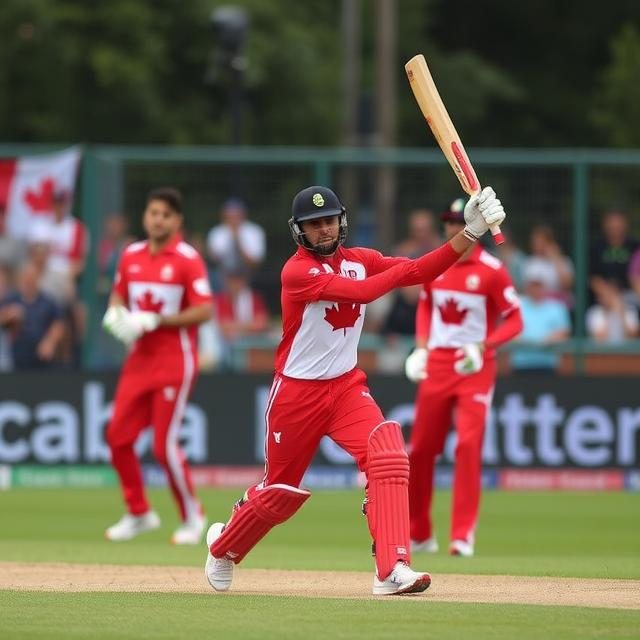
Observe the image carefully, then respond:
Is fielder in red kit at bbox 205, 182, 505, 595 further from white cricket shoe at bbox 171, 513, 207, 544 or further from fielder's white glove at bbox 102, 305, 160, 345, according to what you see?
fielder's white glove at bbox 102, 305, 160, 345

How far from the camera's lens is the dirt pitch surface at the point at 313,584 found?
8.68 meters

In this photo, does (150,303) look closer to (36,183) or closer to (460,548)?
(460,548)

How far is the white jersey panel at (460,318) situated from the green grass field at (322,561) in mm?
1562

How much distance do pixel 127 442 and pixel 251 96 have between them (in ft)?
79.8

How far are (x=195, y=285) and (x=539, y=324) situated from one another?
16.8ft

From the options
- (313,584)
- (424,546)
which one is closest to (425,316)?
(424,546)

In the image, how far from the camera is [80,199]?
1698 cm

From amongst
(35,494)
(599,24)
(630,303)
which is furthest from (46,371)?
(599,24)

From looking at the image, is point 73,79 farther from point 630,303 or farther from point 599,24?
point 630,303

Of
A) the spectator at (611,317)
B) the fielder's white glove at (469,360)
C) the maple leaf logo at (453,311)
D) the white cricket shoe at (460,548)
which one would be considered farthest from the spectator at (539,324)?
the white cricket shoe at (460,548)

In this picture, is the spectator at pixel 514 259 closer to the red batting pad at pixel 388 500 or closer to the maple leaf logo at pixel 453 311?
the maple leaf logo at pixel 453 311

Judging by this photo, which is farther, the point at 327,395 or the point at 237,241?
the point at 237,241

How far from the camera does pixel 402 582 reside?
8.54 m

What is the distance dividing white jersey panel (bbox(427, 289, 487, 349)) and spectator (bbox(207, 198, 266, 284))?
5126 mm
